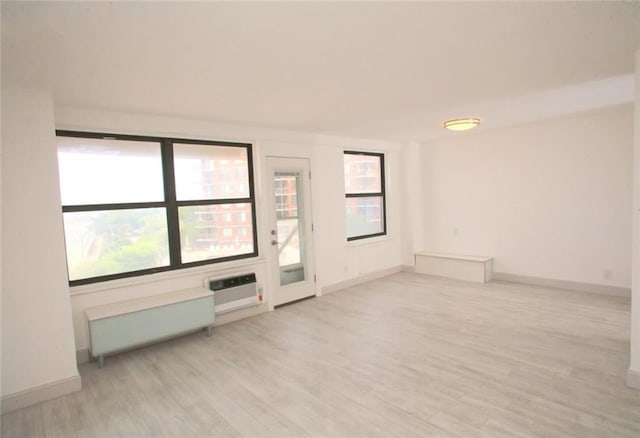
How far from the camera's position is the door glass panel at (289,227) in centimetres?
500

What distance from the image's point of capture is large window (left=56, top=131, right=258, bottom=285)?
346 cm

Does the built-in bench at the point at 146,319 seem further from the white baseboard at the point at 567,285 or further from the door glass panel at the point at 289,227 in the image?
the white baseboard at the point at 567,285

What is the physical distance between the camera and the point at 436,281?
19.7ft

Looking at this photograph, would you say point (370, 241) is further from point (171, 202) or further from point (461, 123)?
point (171, 202)

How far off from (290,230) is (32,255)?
3.02 m

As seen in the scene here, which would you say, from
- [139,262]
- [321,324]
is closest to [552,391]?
[321,324]

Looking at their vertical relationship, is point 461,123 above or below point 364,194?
above

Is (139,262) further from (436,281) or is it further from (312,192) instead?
(436,281)

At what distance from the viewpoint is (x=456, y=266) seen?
20.0 ft

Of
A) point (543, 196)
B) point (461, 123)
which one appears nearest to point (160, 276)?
point (461, 123)

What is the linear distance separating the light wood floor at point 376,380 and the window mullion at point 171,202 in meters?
1.00

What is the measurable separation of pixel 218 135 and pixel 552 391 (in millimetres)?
4180

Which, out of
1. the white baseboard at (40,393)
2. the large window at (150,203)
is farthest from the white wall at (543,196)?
the white baseboard at (40,393)

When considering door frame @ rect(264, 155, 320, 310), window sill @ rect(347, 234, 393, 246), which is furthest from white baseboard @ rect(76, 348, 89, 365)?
window sill @ rect(347, 234, 393, 246)
